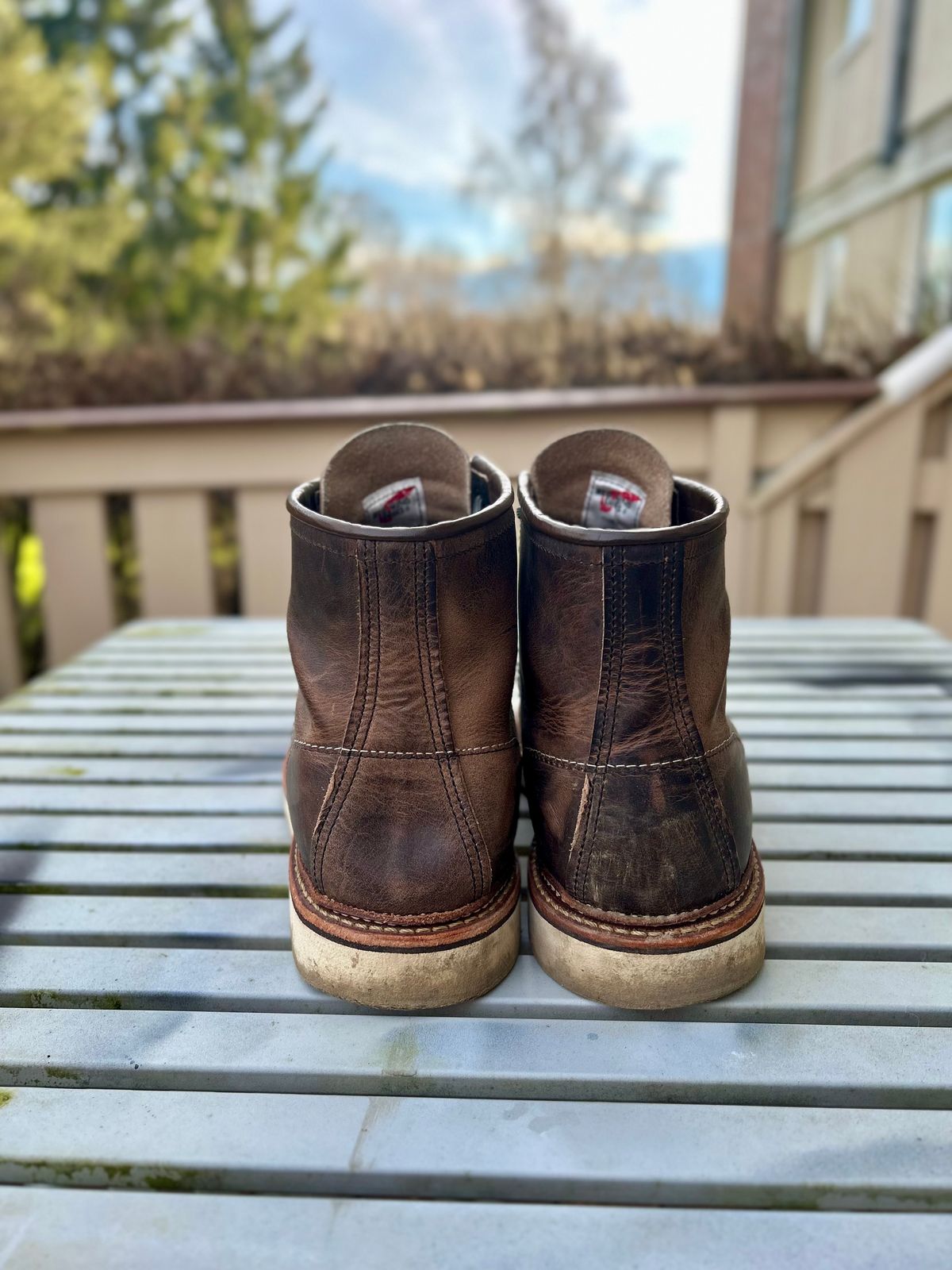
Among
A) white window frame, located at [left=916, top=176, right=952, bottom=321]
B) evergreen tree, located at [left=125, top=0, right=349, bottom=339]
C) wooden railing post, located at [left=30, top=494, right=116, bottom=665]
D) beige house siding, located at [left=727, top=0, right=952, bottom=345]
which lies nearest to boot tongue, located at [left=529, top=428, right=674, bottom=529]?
wooden railing post, located at [left=30, top=494, right=116, bottom=665]

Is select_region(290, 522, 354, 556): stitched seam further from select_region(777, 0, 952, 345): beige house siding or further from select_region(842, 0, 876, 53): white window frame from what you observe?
select_region(842, 0, 876, 53): white window frame

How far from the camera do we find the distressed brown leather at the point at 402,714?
65cm

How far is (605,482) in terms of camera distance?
0.82 m

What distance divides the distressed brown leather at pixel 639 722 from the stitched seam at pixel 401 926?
2.2 inches

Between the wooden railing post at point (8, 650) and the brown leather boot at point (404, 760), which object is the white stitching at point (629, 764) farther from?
the wooden railing post at point (8, 650)

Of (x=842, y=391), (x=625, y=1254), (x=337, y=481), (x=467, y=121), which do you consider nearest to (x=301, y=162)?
(x=467, y=121)

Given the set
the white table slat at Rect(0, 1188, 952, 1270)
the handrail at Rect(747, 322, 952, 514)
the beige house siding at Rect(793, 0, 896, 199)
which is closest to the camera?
the white table slat at Rect(0, 1188, 952, 1270)

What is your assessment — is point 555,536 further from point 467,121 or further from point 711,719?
point 467,121

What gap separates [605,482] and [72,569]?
83.7 inches

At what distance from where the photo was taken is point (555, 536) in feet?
2.21

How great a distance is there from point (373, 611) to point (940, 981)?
1.86 ft

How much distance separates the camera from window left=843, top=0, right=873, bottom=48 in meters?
6.06

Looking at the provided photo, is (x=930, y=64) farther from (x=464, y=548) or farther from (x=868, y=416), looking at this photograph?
(x=464, y=548)

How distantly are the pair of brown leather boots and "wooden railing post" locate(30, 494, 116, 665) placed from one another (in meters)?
2.00
